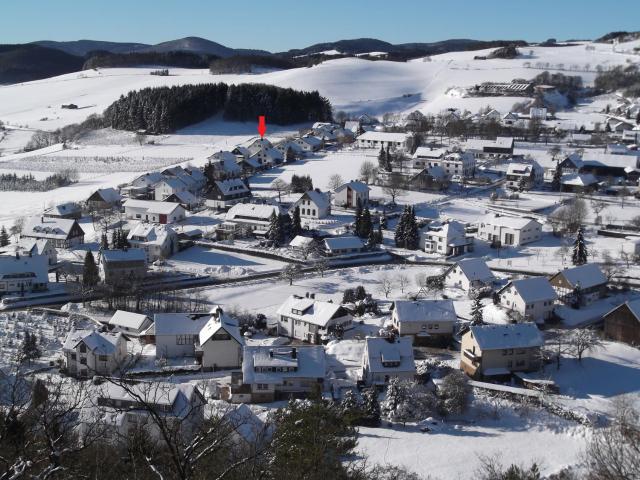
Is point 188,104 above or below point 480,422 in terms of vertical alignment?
above

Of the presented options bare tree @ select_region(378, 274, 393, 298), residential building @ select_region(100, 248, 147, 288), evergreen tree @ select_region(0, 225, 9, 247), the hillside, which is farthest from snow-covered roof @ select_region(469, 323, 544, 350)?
the hillside

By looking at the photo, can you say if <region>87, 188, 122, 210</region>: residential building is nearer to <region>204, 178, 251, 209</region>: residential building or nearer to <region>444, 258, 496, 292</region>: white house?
<region>204, 178, 251, 209</region>: residential building

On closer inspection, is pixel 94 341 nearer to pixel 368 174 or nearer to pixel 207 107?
pixel 368 174

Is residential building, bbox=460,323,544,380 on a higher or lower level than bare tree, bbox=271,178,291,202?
lower

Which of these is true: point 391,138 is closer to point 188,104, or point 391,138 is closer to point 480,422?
point 188,104

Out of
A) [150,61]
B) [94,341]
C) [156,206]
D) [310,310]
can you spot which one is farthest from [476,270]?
[150,61]

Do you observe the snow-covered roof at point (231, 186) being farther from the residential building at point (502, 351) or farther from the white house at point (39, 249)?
the residential building at point (502, 351)

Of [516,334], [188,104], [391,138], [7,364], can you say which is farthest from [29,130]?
[516,334]
